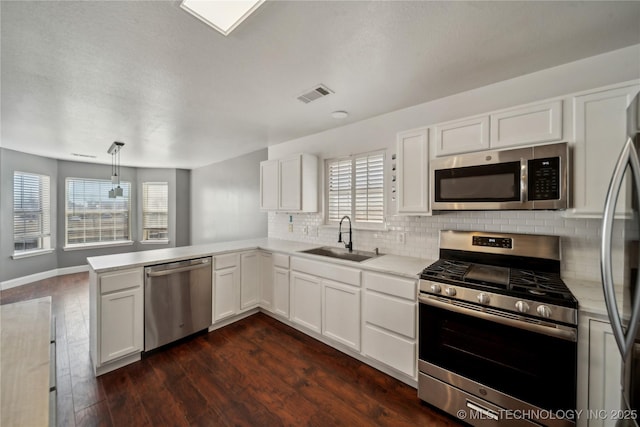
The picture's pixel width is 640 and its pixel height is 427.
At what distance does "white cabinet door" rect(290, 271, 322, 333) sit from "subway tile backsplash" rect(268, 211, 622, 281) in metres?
0.74

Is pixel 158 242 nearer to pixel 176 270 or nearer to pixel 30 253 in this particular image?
pixel 30 253

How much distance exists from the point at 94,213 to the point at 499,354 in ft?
26.3

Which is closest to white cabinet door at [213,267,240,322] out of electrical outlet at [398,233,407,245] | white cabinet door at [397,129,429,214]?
electrical outlet at [398,233,407,245]

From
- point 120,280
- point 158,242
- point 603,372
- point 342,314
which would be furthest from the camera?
point 158,242

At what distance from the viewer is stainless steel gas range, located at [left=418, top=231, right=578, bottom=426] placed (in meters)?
1.40

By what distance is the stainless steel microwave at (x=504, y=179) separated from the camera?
1.67m

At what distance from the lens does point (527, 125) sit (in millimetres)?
1777

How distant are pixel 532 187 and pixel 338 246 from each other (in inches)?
82.9

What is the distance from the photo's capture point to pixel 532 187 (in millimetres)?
1744

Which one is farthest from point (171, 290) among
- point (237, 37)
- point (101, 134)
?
point (101, 134)

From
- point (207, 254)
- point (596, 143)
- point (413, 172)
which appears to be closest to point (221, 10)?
point (413, 172)

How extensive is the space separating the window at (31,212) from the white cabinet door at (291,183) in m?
5.18

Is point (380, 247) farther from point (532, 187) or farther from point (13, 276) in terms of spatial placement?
point (13, 276)

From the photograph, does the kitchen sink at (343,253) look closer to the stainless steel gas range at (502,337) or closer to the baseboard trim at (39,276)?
the stainless steel gas range at (502,337)
